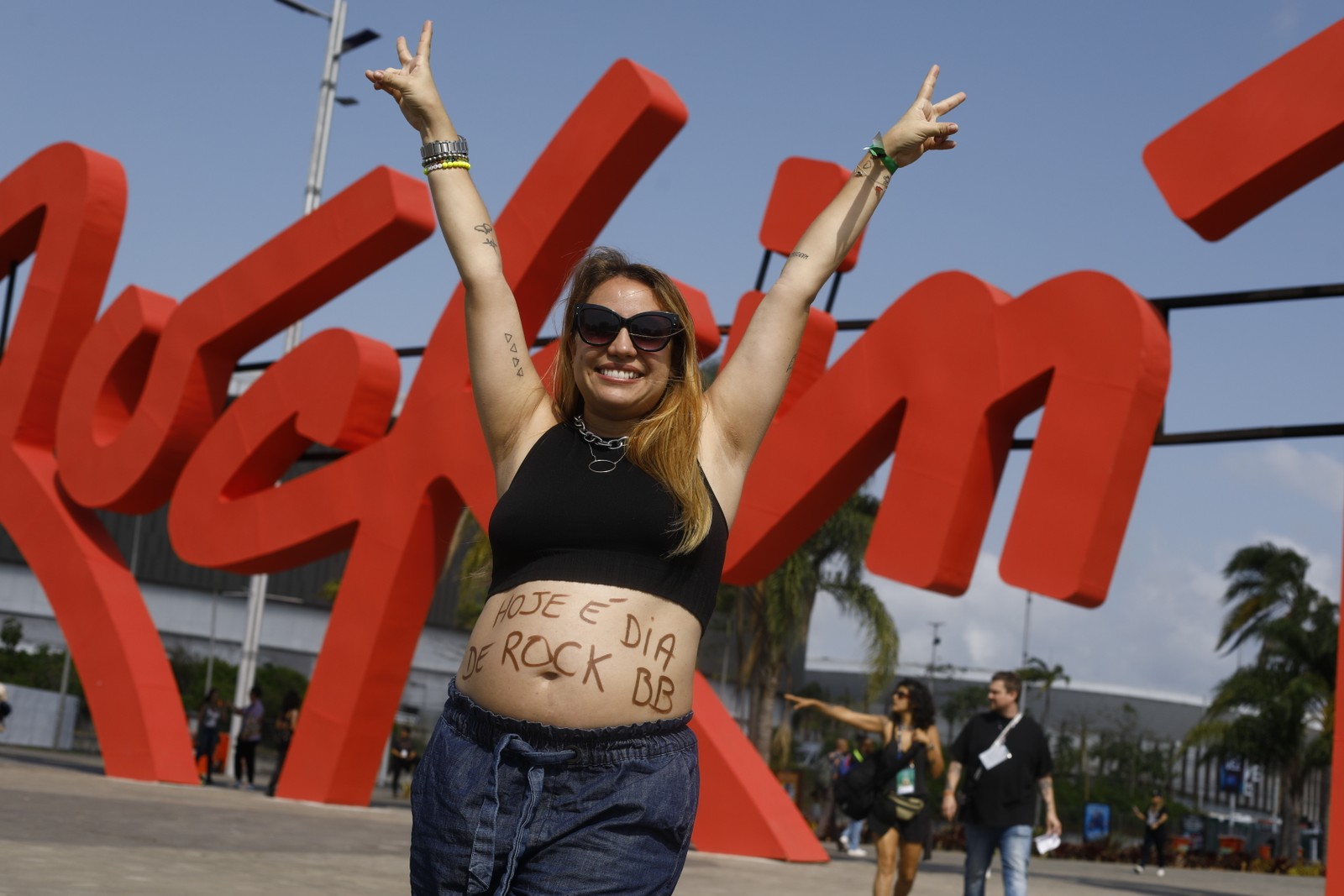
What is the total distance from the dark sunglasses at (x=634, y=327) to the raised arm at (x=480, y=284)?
154mm

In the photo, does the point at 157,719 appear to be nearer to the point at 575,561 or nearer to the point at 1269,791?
the point at 575,561

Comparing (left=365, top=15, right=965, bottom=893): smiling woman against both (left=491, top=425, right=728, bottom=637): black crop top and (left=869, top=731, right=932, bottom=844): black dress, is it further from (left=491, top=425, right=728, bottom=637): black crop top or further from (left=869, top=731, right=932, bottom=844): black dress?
(left=869, top=731, right=932, bottom=844): black dress

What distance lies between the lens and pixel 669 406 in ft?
9.04

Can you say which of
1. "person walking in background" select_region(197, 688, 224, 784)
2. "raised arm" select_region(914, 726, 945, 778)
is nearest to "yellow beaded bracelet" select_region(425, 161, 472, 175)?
"raised arm" select_region(914, 726, 945, 778)

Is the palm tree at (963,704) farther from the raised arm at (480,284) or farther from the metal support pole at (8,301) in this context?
the raised arm at (480,284)

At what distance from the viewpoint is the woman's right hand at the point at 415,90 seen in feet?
10.1

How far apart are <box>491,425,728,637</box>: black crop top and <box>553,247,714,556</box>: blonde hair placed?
2 centimetres

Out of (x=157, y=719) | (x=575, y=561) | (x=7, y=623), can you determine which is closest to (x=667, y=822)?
(x=575, y=561)

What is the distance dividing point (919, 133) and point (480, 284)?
3.14ft

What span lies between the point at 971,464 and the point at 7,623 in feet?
110

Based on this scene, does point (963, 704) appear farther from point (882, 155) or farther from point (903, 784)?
point (882, 155)

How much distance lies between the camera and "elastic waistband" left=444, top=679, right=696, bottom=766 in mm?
2475

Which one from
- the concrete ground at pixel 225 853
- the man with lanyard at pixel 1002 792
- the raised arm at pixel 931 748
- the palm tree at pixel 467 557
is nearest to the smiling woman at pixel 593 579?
the concrete ground at pixel 225 853

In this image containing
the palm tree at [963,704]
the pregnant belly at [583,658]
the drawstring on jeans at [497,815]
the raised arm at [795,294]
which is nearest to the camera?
the drawstring on jeans at [497,815]
